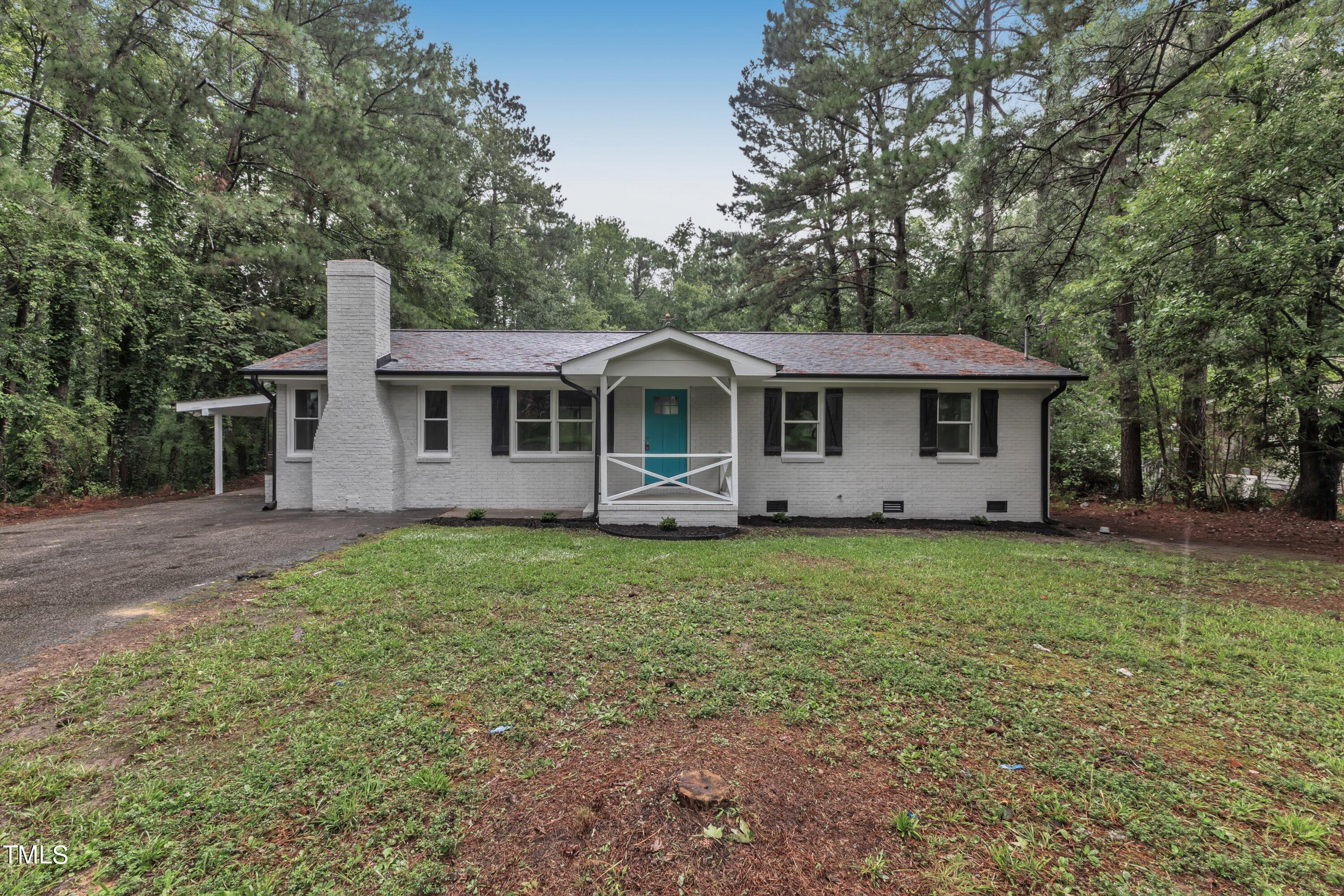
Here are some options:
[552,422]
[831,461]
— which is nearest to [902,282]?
[831,461]

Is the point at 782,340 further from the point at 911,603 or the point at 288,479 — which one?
the point at 288,479

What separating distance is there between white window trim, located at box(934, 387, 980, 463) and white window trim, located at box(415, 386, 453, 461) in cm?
985

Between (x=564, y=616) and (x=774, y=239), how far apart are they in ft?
54.9

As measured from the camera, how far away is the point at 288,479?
10406 millimetres

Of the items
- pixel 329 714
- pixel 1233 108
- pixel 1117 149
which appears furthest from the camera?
pixel 1233 108

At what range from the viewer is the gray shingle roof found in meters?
10.1

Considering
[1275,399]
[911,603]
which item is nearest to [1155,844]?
[911,603]

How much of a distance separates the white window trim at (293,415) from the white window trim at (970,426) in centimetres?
1247

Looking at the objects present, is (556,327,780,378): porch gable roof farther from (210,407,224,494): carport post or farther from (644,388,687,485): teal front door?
(210,407,224,494): carport post

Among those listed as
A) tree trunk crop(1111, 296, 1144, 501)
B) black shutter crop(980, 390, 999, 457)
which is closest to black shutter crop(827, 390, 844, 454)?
black shutter crop(980, 390, 999, 457)

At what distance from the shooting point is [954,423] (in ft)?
34.4

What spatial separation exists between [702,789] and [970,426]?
10286mm

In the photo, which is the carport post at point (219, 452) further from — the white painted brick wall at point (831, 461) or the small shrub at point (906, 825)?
the small shrub at point (906, 825)

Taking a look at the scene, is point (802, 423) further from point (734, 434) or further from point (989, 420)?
point (989, 420)
